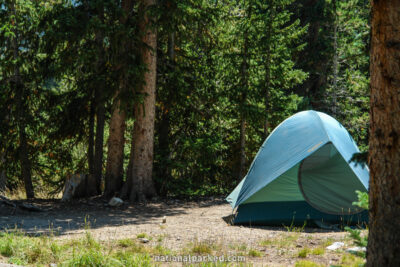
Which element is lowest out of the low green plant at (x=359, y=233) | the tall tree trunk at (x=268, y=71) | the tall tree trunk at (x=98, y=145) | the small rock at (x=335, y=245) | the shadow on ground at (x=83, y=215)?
the shadow on ground at (x=83, y=215)

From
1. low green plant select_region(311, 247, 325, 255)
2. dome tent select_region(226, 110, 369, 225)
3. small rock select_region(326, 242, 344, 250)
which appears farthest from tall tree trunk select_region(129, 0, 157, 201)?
low green plant select_region(311, 247, 325, 255)

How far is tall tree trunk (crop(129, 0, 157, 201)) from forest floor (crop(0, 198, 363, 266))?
739 millimetres

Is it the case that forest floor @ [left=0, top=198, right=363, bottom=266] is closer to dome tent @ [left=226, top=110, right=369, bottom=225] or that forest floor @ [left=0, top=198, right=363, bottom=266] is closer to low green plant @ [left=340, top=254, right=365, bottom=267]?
low green plant @ [left=340, top=254, right=365, bottom=267]

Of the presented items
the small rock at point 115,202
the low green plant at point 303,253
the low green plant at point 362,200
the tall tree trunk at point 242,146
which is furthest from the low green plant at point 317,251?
the tall tree trunk at point 242,146

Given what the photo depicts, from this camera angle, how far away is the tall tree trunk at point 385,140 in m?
3.44

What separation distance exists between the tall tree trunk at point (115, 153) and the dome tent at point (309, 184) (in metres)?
5.00

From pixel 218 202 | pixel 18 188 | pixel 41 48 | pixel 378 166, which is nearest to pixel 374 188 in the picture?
pixel 378 166

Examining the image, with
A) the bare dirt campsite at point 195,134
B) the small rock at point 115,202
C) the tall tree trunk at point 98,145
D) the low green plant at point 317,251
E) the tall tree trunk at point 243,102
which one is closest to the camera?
the bare dirt campsite at point 195,134

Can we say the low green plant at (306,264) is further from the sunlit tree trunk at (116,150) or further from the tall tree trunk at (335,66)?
the tall tree trunk at (335,66)

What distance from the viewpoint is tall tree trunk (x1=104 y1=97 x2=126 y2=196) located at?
1197cm

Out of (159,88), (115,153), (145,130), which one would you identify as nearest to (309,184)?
(145,130)

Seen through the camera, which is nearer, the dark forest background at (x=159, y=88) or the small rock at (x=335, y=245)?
the small rock at (x=335, y=245)

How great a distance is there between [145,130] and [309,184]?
16.9 ft

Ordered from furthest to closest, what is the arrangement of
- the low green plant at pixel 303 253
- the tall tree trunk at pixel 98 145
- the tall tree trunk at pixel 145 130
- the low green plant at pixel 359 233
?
the tall tree trunk at pixel 98 145
the tall tree trunk at pixel 145 130
the low green plant at pixel 303 253
the low green plant at pixel 359 233
